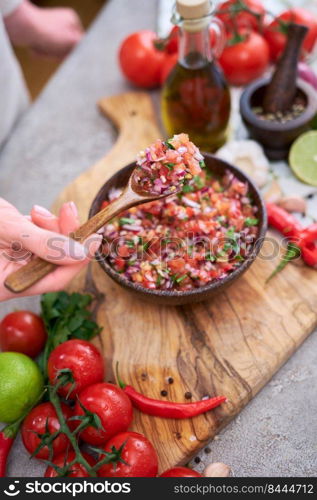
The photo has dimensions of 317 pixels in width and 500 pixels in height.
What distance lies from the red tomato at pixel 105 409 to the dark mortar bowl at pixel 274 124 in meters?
0.90

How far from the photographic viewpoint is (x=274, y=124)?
5.51 ft

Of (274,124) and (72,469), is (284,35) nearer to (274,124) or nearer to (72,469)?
(274,124)

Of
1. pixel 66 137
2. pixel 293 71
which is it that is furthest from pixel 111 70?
pixel 293 71

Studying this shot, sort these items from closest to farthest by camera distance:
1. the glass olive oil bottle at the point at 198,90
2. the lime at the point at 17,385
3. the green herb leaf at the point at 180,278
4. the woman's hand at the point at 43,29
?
the lime at the point at 17,385 → the green herb leaf at the point at 180,278 → the glass olive oil bottle at the point at 198,90 → the woman's hand at the point at 43,29

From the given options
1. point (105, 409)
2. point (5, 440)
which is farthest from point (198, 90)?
point (5, 440)

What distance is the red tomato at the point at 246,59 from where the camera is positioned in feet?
6.36

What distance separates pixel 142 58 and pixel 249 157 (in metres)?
0.58

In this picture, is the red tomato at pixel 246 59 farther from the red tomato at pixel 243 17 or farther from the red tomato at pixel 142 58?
the red tomato at pixel 142 58

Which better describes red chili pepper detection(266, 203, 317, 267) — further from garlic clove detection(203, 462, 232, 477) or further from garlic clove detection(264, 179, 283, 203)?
garlic clove detection(203, 462, 232, 477)

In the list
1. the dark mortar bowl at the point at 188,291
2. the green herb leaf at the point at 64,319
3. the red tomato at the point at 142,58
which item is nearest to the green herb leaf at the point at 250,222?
the dark mortar bowl at the point at 188,291

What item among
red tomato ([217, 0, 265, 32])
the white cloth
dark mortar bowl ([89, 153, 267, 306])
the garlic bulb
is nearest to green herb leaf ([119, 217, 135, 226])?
dark mortar bowl ([89, 153, 267, 306])

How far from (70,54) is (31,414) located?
1.55 meters

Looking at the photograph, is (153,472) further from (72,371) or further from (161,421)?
(72,371)

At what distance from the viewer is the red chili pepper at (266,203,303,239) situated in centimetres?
157
